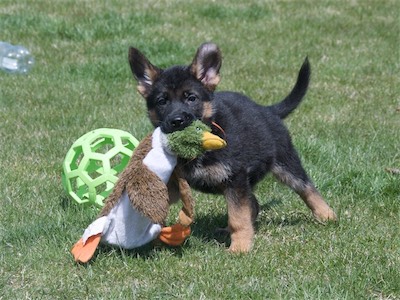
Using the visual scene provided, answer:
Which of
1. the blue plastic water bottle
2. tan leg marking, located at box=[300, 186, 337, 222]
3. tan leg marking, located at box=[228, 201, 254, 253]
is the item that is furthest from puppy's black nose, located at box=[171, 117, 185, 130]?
the blue plastic water bottle

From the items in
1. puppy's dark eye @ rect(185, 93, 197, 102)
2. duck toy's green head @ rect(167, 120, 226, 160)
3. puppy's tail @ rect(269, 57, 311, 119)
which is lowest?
puppy's tail @ rect(269, 57, 311, 119)

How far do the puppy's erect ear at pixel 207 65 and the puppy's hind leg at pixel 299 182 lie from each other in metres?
0.83

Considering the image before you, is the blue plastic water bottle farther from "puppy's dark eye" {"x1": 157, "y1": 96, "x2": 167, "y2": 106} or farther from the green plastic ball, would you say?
"puppy's dark eye" {"x1": 157, "y1": 96, "x2": 167, "y2": 106}

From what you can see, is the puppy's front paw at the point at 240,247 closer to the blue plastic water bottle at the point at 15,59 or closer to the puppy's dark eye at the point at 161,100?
the puppy's dark eye at the point at 161,100

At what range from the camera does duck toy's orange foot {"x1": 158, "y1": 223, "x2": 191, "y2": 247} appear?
4625 mm

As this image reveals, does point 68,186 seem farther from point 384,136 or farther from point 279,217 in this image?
point 384,136

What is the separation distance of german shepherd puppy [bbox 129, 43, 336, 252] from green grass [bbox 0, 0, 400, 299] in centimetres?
32

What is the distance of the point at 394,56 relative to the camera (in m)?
10.2

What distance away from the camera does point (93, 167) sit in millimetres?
5430

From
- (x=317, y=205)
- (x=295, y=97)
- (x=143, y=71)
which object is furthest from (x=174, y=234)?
(x=295, y=97)

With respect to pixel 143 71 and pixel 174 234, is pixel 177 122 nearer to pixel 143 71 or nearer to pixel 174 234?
pixel 143 71

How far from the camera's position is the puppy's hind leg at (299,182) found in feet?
17.3

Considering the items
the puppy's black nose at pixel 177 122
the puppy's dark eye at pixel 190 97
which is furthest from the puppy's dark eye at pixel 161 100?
the puppy's black nose at pixel 177 122

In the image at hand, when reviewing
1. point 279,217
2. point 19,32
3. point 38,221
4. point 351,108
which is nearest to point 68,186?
point 38,221
